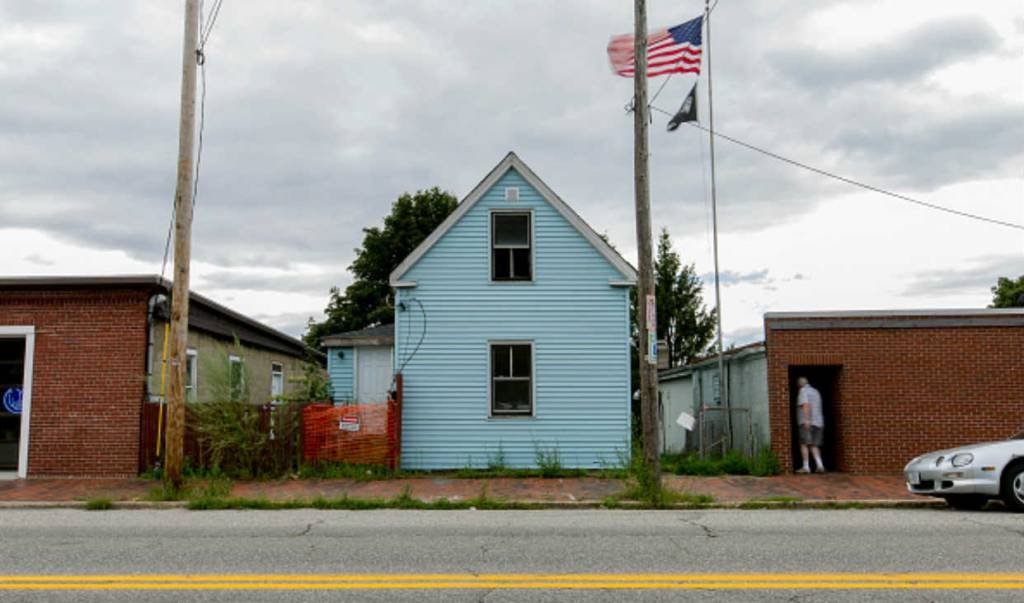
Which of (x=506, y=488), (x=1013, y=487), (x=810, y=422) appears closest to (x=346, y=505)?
(x=506, y=488)

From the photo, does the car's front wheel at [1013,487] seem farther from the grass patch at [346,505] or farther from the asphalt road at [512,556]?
the grass patch at [346,505]

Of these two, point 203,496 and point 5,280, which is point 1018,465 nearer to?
point 203,496

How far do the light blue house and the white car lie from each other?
6.48 metres

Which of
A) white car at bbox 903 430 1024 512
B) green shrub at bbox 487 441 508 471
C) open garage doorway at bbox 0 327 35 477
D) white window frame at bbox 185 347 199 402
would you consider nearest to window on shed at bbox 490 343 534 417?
green shrub at bbox 487 441 508 471

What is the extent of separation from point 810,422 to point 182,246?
11.4 metres

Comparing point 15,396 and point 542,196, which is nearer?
point 15,396

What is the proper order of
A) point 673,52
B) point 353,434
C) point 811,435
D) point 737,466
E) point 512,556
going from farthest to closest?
1. point 353,434
2. point 737,466
3. point 811,435
4. point 673,52
5. point 512,556

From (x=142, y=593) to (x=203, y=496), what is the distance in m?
6.62

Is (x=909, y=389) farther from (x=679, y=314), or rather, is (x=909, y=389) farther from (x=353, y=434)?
(x=679, y=314)

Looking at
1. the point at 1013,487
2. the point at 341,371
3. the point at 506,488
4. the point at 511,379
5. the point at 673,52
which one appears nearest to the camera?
the point at 1013,487

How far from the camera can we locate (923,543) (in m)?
8.61

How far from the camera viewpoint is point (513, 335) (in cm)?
1747

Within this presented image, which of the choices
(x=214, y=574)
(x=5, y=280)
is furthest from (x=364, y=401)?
(x=214, y=574)

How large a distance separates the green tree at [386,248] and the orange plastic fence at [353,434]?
92.3ft
